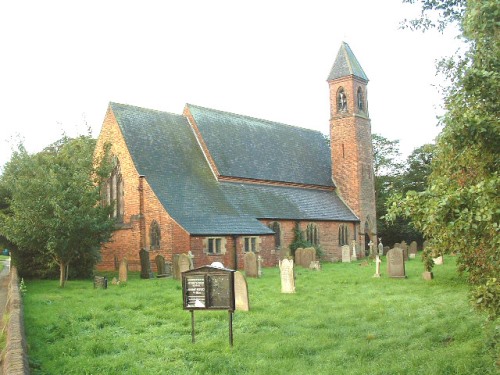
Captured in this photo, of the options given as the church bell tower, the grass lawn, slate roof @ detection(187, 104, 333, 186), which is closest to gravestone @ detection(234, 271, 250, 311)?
the grass lawn

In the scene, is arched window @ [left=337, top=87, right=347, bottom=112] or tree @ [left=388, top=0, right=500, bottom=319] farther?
arched window @ [left=337, top=87, right=347, bottom=112]

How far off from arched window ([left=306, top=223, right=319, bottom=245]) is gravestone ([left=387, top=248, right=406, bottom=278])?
14.1 metres

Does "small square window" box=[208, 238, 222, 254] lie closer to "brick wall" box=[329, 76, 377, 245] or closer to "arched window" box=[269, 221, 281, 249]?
"arched window" box=[269, 221, 281, 249]

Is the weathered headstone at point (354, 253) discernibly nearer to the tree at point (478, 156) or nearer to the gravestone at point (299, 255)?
the gravestone at point (299, 255)

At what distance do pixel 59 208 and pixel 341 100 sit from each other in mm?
27032

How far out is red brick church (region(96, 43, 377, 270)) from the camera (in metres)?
26.0

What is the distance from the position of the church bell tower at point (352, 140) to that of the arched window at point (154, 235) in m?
17.1

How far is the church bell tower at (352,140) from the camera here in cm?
3822

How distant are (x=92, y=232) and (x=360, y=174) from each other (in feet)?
78.7

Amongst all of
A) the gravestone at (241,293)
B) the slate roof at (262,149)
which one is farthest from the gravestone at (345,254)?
the gravestone at (241,293)

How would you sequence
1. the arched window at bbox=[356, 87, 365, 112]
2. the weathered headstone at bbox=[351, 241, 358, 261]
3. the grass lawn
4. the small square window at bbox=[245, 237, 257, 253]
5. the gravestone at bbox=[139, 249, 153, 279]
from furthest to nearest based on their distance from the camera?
the arched window at bbox=[356, 87, 365, 112] → the weathered headstone at bbox=[351, 241, 358, 261] → the small square window at bbox=[245, 237, 257, 253] → the gravestone at bbox=[139, 249, 153, 279] → the grass lawn

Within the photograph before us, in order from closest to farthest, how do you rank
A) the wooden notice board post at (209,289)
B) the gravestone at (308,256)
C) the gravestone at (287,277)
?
the wooden notice board post at (209,289) < the gravestone at (287,277) < the gravestone at (308,256)

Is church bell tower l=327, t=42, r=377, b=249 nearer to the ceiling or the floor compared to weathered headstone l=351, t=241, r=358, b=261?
nearer to the ceiling

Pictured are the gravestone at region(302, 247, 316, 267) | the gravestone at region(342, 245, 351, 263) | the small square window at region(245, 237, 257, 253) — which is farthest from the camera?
the gravestone at region(342, 245, 351, 263)
